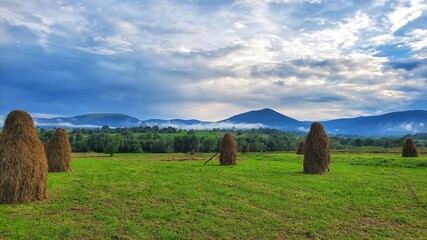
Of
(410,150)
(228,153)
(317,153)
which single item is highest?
(317,153)

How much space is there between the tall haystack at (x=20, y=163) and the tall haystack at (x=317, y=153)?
1970 centimetres

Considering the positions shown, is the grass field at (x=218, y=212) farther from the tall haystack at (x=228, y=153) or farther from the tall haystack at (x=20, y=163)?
the tall haystack at (x=228, y=153)

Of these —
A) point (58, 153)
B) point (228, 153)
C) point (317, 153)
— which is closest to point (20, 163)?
point (58, 153)

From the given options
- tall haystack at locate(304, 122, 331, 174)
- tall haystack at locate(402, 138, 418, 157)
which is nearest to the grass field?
tall haystack at locate(304, 122, 331, 174)

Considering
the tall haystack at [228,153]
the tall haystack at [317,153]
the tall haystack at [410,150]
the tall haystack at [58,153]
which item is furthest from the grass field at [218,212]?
the tall haystack at [410,150]

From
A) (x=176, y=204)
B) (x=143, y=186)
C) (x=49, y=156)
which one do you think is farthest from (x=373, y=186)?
(x=49, y=156)

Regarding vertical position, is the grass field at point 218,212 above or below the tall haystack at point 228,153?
below

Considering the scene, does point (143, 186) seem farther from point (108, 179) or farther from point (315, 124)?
point (315, 124)

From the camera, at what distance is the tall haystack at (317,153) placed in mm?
25938

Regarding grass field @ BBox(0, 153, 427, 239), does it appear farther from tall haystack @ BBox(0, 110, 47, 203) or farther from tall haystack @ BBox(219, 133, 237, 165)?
tall haystack @ BBox(219, 133, 237, 165)

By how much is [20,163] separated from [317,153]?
21.0m

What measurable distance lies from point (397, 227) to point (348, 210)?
243 centimetres

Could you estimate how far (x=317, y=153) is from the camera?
25938mm

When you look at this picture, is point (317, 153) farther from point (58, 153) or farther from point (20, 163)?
point (58, 153)
